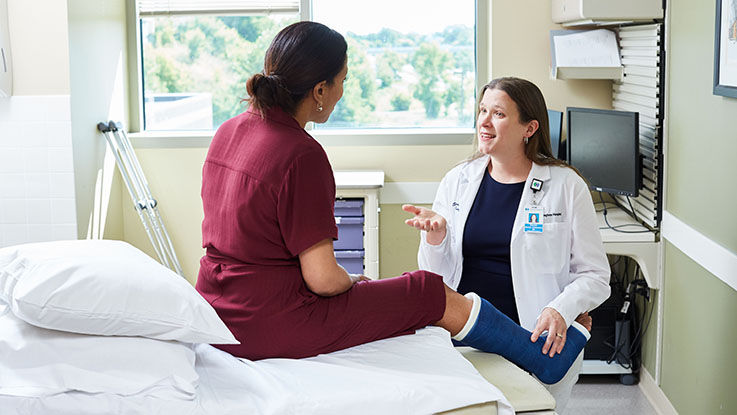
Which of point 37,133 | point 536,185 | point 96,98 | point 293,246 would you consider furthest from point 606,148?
point 37,133

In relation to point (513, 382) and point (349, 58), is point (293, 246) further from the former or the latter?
point (349, 58)

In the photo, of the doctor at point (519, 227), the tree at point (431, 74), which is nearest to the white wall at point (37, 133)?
the tree at point (431, 74)

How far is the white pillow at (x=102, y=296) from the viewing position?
70.7 inches

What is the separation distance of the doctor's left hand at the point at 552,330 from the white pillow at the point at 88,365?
907mm

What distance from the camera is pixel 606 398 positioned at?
12.1ft

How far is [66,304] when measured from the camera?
1792 millimetres

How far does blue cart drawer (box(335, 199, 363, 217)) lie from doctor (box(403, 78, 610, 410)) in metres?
1.59

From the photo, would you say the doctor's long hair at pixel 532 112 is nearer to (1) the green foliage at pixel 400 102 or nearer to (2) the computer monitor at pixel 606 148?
(2) the computer monitor at pixel 606 148

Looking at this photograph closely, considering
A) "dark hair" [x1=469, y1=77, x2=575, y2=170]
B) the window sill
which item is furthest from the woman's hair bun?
the window sill

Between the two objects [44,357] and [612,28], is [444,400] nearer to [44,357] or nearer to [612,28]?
[44,357]

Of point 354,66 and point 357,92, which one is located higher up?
point 354,66

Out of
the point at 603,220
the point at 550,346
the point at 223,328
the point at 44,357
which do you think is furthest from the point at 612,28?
the point at 44,357

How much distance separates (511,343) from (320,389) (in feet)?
1.89

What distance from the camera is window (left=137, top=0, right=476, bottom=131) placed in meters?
4.65
